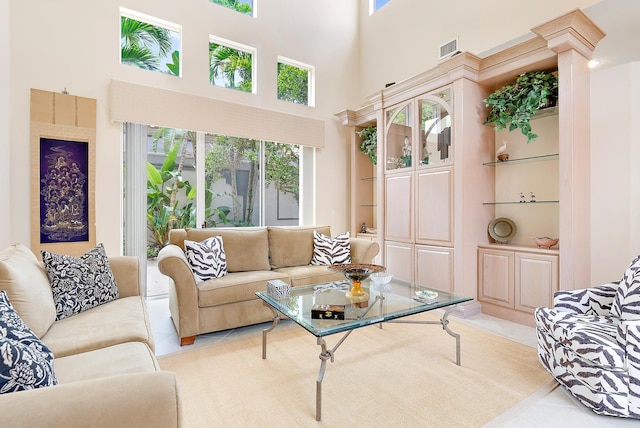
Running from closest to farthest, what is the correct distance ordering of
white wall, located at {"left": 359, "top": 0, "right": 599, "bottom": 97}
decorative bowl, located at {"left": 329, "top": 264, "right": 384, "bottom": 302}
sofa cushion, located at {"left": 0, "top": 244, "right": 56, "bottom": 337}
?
1. sofa cushion, located at {"left": 0, "top": 244, "right": 56, "bottom": 337}
2. decorative bowl, located at {"left": 329, "top": 264, "right": 384, "bottom": 302}
3. white wall, located at {"left": 359, "top": 0, "right": 599, "bottom": 97}

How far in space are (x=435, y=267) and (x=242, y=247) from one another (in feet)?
7.05

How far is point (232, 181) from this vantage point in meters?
4.41

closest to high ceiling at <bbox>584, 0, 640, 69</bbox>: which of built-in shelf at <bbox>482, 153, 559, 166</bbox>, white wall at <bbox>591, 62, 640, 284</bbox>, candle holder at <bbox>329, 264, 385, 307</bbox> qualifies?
white wall at <bbox>591, 62, 640, 284</bbox>

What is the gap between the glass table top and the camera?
180cm

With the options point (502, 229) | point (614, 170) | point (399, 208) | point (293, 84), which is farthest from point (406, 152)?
point (293, 84)

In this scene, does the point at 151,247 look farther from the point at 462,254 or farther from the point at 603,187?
the point at 603,187

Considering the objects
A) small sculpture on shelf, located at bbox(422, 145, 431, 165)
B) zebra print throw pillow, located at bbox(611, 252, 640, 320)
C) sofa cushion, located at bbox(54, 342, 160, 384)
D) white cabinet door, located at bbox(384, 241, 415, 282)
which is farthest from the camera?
white cabinet door, located at bbox(384, 241, 415, 282)

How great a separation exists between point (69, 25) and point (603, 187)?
5344 mm

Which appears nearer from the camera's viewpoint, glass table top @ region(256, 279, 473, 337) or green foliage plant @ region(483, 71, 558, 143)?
glass table top @ region(256, 279, 473, 337)

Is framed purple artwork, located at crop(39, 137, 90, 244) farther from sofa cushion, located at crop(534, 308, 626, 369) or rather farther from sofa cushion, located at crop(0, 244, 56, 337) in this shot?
sofa cushion, located at crop(534, 308, 626, 369)

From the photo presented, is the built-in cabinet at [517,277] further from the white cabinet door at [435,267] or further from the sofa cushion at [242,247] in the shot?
the sofa cushion at [242,247]

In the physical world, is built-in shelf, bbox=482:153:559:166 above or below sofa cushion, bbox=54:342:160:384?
above

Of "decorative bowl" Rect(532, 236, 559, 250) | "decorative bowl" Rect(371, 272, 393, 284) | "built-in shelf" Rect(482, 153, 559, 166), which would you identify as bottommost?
"decorative bowl" Rect(371, 272, 393, 284)

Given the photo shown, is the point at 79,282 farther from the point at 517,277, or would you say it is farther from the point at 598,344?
the point at 517,277
